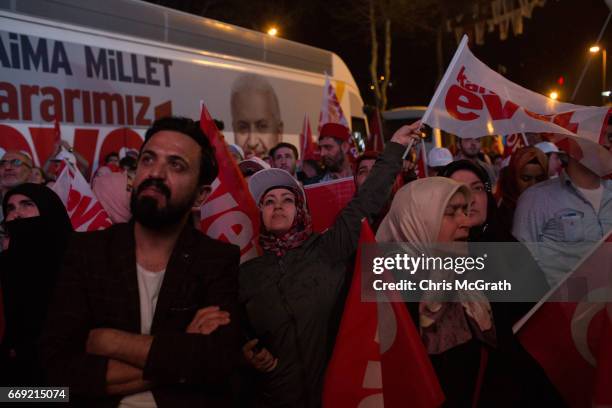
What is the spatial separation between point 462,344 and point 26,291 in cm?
199

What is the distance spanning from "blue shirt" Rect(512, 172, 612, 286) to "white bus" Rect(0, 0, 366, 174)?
5120mm

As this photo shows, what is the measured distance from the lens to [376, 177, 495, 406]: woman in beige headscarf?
8.36 feet

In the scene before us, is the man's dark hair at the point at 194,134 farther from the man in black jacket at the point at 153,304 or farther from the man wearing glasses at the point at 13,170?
the man wearing glasses at the point at 13,170

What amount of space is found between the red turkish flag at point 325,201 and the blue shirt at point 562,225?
1.28m

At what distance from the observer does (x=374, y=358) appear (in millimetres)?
2697

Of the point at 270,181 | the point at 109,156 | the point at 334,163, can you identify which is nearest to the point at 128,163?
the point at 109,156

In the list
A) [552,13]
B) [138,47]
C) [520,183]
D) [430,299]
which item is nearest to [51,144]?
[138,47]

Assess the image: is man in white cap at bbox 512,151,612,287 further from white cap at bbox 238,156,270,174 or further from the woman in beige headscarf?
white cap at bbox 238,156,270,174

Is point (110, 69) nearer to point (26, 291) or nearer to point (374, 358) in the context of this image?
point (26, 291)

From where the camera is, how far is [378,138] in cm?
835

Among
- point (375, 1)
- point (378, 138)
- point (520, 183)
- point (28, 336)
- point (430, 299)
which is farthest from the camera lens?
point (375, 1)

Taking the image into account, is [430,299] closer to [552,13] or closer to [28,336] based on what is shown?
[28,336]

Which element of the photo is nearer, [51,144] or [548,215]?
[548,215]

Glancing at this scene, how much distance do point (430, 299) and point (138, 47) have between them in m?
6.27
